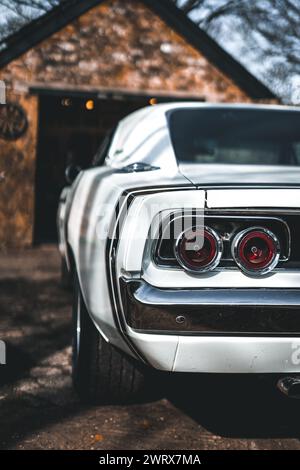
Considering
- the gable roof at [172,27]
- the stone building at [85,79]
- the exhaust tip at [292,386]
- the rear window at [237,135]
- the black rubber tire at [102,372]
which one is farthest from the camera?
the stone building at [85,79]

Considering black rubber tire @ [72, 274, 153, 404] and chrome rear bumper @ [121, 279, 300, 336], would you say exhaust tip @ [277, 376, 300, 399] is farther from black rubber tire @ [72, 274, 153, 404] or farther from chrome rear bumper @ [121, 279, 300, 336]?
black rubber tire @ [72, 274, 153, 404]

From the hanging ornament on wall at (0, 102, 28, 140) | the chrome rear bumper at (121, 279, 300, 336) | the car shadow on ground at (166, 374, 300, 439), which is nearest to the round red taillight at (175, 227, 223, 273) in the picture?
the chrome rear bumper at (121, 279, 300, 336)

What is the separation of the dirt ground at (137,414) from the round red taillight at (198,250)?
24.5 inches

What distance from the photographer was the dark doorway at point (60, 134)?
10422 millimetres

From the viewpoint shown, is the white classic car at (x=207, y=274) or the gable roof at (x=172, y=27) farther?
the gable roof at (x=172, y=27)

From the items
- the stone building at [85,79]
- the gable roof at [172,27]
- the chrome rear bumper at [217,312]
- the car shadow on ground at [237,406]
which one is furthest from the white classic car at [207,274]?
the gable roof at [172,27]

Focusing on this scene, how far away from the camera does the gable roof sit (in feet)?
32.1

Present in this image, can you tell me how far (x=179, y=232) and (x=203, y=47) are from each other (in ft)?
28.7

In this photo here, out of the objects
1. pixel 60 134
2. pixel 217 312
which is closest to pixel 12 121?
pixel 60 134

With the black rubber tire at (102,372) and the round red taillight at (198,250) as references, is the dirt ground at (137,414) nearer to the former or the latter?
the black rubber tire at (102,372)

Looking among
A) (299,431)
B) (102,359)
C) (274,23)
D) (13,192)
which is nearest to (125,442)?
(102,359)

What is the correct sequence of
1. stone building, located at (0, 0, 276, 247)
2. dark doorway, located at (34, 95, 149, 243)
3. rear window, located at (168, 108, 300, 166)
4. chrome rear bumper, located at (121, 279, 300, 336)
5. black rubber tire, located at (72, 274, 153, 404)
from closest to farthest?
chrome rear bumper, located at (121, 279, 300, 336)
black rubber tire, located at (72, 274, 153, 404)
rear window, located at (168, 108, 300, 166)
stone building, located at (0, 0, 276, 247)
dark doorway, located at (34, 95, 149, 243)

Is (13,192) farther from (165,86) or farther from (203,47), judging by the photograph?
(203,47)

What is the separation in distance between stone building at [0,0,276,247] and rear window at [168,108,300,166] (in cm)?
612
